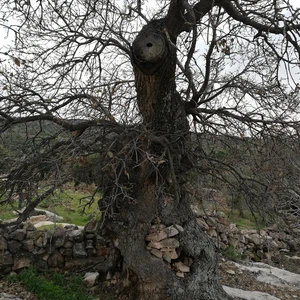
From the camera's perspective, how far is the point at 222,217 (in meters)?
9.93

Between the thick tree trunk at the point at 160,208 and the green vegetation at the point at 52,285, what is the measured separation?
895 mm

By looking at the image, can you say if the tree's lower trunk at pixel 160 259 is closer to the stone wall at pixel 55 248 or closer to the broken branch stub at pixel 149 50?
the stone wall at pixel 55 248

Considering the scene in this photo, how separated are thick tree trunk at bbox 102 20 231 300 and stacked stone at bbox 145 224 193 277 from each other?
6 cm

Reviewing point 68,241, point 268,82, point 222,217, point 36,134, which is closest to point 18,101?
point 36,134

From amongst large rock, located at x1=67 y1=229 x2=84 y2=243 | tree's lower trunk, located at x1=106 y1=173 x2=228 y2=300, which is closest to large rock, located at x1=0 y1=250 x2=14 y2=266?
large rock, located at x1=67 y1=229 x2=84 y2=243

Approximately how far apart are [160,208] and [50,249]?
2456 millimetres

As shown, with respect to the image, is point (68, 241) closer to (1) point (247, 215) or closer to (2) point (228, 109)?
(2) point (228, 109)

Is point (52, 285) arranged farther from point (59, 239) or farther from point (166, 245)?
point (166, 245)

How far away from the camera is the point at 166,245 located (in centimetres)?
533

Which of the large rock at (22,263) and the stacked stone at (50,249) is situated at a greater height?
the stacked stone at (50,249)

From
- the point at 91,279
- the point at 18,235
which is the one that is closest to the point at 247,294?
the point at 91,279

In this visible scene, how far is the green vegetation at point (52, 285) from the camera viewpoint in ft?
18.0

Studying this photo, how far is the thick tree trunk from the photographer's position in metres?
5.05

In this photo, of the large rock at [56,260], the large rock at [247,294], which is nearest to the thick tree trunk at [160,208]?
the large rock at [247,294]
